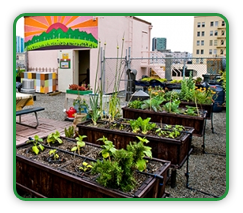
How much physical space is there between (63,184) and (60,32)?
1069 centimetres

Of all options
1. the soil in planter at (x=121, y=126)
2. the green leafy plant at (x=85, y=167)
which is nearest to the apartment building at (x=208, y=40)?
the soil in planter at (x=121, y=126)

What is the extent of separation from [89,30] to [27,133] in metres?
6.69

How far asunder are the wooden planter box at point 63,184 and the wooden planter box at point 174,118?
2.19 m

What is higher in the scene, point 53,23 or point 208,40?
point 208,40

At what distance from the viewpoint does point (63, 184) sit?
2.40 meters

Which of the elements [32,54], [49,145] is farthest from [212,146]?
[32,54]

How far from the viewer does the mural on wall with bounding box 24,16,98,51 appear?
11172 mm

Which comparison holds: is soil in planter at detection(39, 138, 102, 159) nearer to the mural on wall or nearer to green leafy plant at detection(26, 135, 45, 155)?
green leafy plant at detection(26, 135, 45, 155)

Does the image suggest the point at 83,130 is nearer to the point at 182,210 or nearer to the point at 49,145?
the point at 49,145

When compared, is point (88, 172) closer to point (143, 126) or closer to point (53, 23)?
point (143, 126)

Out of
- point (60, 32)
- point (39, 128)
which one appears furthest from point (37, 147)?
point (60, 32)

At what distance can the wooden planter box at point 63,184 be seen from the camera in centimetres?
214

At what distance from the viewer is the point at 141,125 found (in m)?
3.80

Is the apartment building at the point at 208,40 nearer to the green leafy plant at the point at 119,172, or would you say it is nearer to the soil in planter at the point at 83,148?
the soil in planter at the point at 83,148
